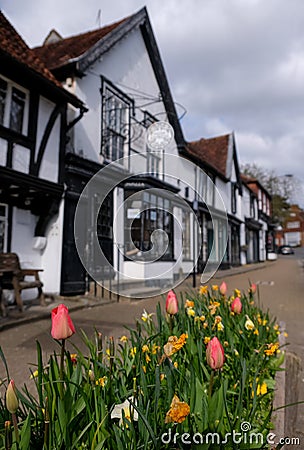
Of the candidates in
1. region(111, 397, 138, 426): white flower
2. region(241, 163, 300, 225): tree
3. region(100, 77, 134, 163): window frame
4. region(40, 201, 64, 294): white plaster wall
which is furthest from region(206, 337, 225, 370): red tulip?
region(241, 163, 300, 225): tree

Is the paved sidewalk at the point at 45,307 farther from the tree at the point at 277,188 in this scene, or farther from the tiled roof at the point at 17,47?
the tree at the point at 277,188

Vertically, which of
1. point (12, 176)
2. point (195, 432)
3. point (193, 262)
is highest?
point (12, 176)

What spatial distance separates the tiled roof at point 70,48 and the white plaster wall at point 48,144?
1.61m

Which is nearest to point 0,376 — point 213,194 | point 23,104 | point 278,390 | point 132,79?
point 278,390

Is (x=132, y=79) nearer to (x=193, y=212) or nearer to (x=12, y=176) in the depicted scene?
(x=12, y=176)

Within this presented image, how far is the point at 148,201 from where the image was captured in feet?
6.82

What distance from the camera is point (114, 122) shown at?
34.8 feet

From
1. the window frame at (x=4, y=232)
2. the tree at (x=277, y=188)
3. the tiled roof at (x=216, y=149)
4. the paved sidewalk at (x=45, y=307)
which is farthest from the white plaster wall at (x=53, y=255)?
the tree at (x=277, y=188)

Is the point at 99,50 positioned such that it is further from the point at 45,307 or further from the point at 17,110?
the point at 45,307

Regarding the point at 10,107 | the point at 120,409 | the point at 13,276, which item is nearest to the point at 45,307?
the point at 13,276

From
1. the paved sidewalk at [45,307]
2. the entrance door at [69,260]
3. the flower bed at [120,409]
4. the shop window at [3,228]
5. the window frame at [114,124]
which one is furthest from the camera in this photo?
the window frame at [114,124]

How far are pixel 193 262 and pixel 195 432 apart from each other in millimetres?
880

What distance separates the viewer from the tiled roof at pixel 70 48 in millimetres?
9406

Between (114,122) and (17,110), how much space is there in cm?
359
